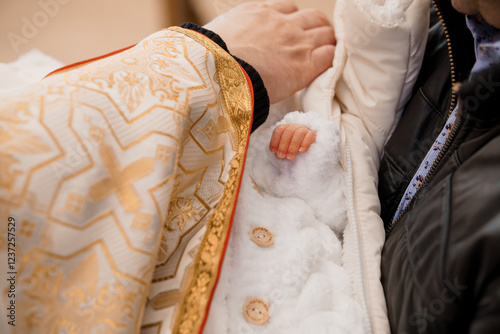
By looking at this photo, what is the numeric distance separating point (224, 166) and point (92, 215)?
192mm

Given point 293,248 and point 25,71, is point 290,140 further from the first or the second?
point 25,71

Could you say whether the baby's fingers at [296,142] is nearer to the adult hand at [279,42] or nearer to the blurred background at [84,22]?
the adult hand at [279,42]

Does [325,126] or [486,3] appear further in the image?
[325,126]

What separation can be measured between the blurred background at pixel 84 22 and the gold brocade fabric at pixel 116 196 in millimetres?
973

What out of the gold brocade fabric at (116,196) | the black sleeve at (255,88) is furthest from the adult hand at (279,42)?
the gold brocade fabric at (116,196)

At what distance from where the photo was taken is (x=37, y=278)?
346 mm

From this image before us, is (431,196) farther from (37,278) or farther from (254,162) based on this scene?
(37,278)

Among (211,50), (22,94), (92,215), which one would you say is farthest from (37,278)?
(211,50)

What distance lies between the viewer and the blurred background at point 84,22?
4.32 feet

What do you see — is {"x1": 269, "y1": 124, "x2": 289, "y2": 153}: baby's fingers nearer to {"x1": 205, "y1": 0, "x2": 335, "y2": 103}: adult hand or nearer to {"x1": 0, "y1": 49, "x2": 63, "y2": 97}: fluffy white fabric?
{"x1": 205, "y1": 0, "x2": 335, "y2": 103}: adult hand

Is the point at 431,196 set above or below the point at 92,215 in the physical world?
below

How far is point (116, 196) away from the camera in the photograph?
0.39 metres

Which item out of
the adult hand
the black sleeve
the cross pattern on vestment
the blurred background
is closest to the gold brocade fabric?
the cross pattern on vestment

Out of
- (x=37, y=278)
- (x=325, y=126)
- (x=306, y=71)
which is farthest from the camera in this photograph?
(x=306, y=71)
